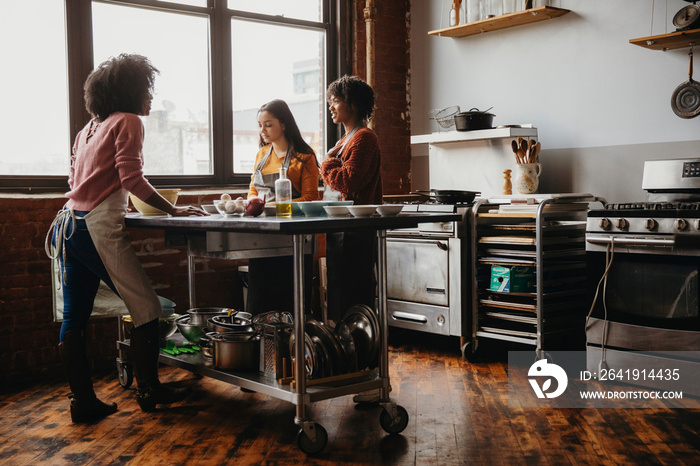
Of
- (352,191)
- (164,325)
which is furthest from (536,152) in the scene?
(164,325)

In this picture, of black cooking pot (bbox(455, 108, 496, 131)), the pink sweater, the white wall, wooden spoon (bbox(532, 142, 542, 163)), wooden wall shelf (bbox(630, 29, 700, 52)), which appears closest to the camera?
the pink sweater

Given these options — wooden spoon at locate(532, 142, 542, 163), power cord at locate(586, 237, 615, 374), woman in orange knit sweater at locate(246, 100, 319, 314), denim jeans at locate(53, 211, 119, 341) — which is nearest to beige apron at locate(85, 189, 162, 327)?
denim jeans at locate(53, 211, 119, 341)

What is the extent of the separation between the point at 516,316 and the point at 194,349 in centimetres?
183

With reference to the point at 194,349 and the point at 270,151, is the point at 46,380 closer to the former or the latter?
the point at 194,349

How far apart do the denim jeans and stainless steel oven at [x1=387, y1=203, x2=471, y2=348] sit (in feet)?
6.38

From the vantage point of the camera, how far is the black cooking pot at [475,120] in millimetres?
4793

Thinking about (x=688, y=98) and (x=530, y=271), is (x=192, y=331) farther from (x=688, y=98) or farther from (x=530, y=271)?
(x=688, y=98)

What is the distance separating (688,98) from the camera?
13.3ft

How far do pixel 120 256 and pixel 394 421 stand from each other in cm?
139

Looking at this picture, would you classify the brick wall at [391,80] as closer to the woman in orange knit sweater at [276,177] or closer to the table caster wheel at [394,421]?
the woman in orange knit sweater at [276,177]

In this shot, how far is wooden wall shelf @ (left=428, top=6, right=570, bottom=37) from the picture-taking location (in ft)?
15.1

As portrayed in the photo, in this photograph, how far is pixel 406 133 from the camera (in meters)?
5.66

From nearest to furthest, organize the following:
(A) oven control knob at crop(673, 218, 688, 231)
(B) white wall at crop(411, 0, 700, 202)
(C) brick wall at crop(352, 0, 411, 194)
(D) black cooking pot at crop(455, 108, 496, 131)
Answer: (A) oven control knob at crop(673, 218, 688, 231) → (B) white wall at crop(411, 0, 700, 202) → (D) black cooking pot at crop(455, 108, 496, 131) → (C) brick wall at crop(352, 0, 411, 194)

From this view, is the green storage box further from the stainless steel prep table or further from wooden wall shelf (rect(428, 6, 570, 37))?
wooden wall shelf (rect(428, 6, 570, 37))
